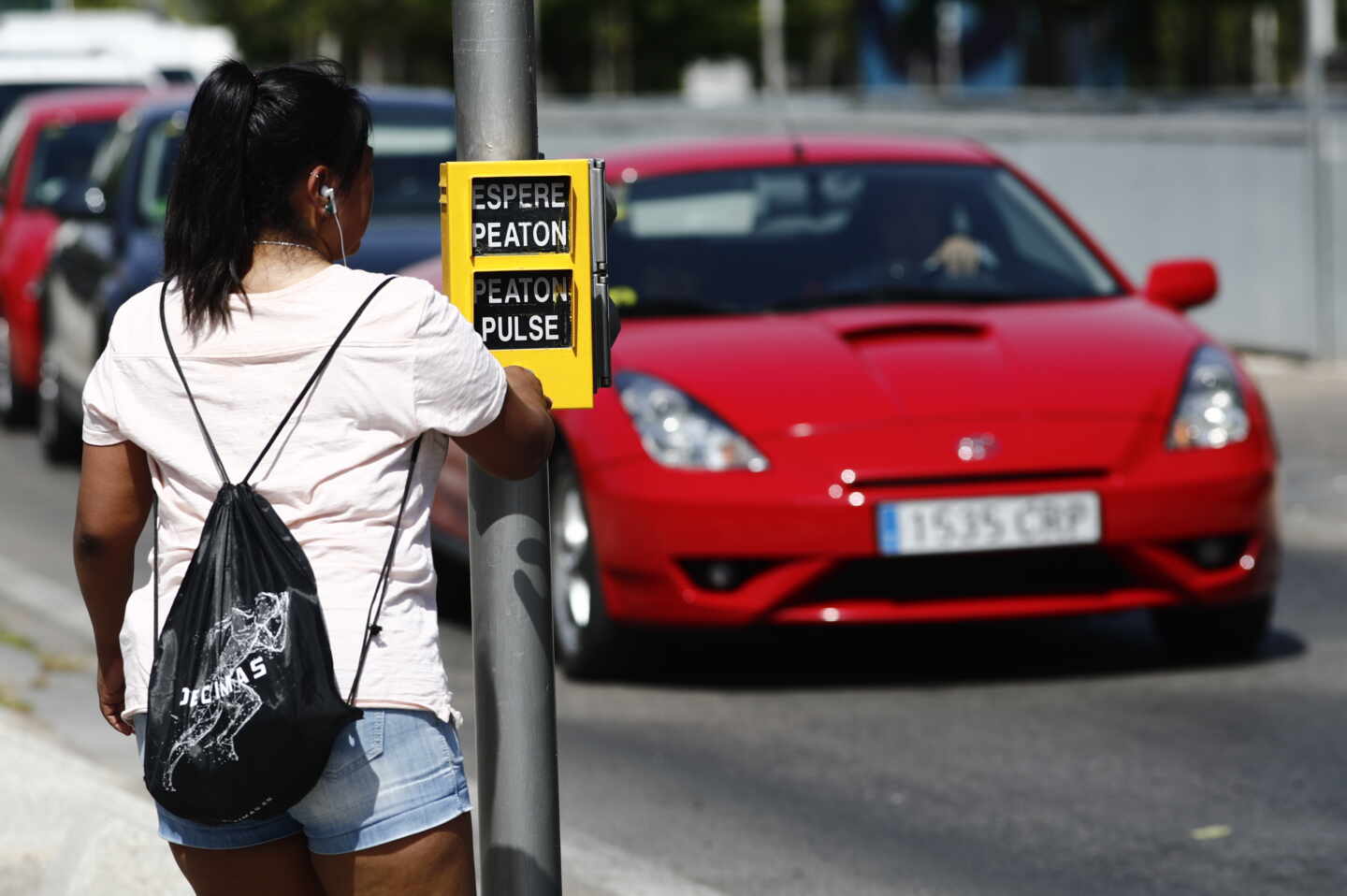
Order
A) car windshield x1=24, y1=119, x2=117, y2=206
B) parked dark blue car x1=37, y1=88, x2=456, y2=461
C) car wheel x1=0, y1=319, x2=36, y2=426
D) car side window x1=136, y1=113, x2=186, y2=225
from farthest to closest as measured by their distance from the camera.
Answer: car windshield x1=24, y1=119, x2=117, y2=206
car wheel x1=0, y1=319, x2=36, y2=426
car side window x1=136, y1=113, x2=186, y2=225
parked dark blue car x1=37, y1=88, x2=456, y2=461

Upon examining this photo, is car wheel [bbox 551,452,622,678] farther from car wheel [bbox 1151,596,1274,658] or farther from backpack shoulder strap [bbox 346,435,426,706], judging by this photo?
backpack shoulder strap [bbox 346,435,426,706]

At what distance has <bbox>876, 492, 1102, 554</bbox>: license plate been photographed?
6.41 metres

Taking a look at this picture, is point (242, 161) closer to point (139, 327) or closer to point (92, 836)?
point (139, 327)

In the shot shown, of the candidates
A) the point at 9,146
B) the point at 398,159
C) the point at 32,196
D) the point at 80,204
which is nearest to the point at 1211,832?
the point at 398,159

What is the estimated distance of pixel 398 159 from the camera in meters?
11.6

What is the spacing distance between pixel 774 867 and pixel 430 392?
98.6 inches

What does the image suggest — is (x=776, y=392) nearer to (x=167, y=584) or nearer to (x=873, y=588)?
(x=873, y=588)

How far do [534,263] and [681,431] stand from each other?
3315 millimetres

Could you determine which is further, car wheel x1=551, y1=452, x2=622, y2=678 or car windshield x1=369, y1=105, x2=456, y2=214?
car windshield x1=369, y1=105, x2=456, y2=214

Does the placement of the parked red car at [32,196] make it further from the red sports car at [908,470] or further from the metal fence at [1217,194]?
the red sports car at [908,470]

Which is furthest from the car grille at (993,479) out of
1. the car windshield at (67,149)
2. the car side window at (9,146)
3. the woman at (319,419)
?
the car side window at (9,146)

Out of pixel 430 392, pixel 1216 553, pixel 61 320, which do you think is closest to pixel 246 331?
pixel 430 392

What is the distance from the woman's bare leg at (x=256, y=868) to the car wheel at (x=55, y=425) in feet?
32.0

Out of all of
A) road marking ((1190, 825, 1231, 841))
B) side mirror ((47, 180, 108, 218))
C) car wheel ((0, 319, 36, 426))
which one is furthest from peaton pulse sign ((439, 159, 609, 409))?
car wheel ((0, 319, 36, 426))
